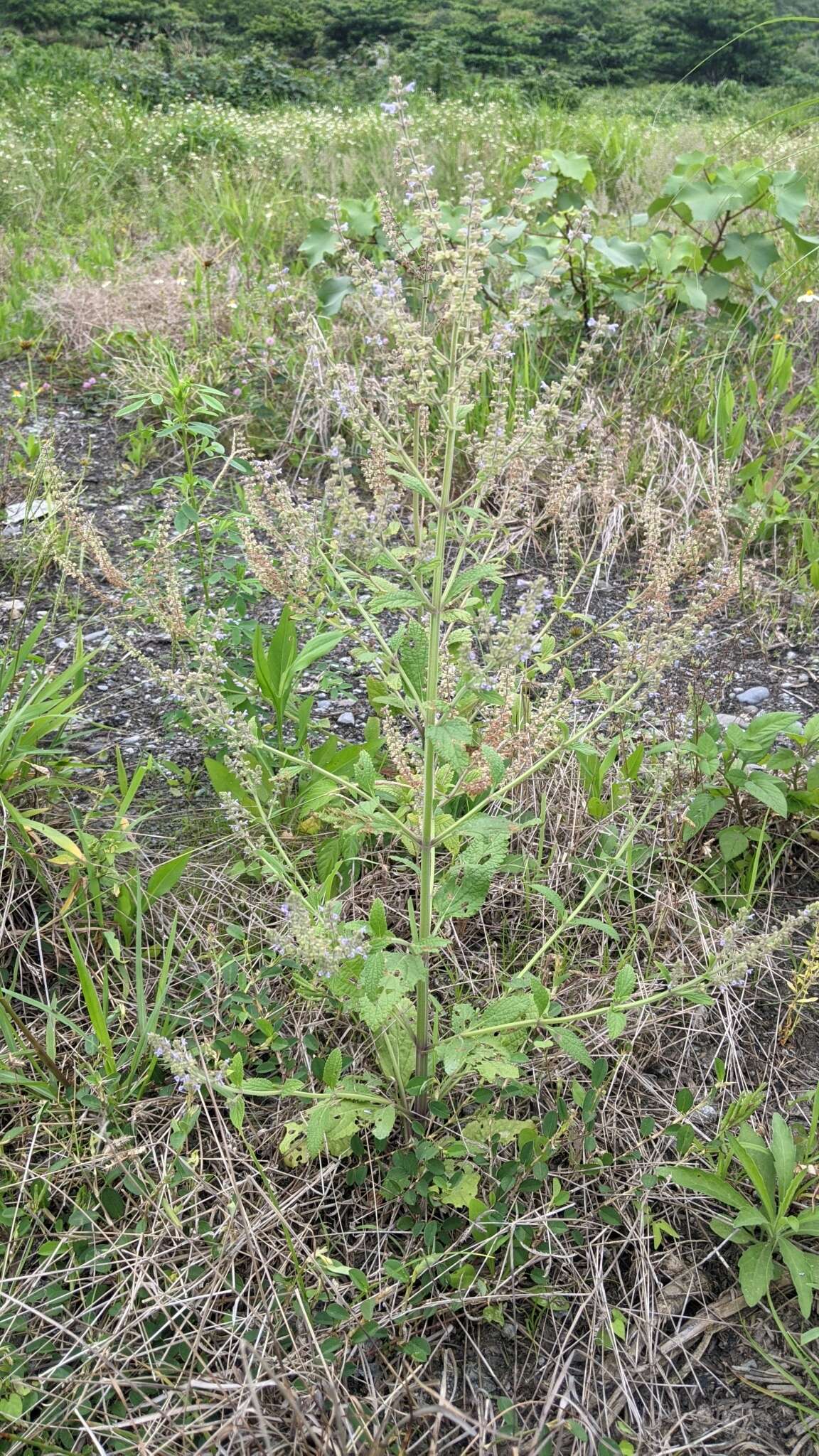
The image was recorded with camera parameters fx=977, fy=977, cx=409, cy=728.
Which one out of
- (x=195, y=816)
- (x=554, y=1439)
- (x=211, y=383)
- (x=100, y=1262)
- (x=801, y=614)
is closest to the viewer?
(x=554, y=1439)

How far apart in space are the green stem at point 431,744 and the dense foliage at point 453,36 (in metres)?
12.4

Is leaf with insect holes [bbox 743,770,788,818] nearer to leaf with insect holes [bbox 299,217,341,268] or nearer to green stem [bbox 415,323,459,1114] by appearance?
green stem [bbox 415,323,459,1114]

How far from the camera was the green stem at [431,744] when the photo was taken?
4.59ft

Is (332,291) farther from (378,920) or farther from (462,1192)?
(462,1192)

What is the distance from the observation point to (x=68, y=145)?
7.05m

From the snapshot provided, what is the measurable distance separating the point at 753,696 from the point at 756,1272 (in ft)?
5.09

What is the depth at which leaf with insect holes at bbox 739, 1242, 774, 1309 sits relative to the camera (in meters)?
1.52

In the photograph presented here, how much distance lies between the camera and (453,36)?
54.0 ft

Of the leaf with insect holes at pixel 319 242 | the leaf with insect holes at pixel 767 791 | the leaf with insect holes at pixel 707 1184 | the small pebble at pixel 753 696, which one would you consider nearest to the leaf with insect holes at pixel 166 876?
the leaf with insect holes at pixel 707 1184

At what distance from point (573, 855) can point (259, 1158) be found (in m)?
0.93

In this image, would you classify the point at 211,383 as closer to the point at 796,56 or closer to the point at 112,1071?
the point at 112,1071

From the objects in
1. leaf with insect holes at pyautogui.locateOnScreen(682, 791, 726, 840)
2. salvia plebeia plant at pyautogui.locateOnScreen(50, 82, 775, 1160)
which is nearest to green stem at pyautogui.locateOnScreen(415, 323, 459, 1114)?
salvia plebeia plant at pyautogui.locateOnScreen(50, 82, 775, 1160)

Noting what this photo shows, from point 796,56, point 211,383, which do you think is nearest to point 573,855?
point 211,383

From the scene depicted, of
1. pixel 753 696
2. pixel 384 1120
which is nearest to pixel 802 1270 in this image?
pixel 384 1120
